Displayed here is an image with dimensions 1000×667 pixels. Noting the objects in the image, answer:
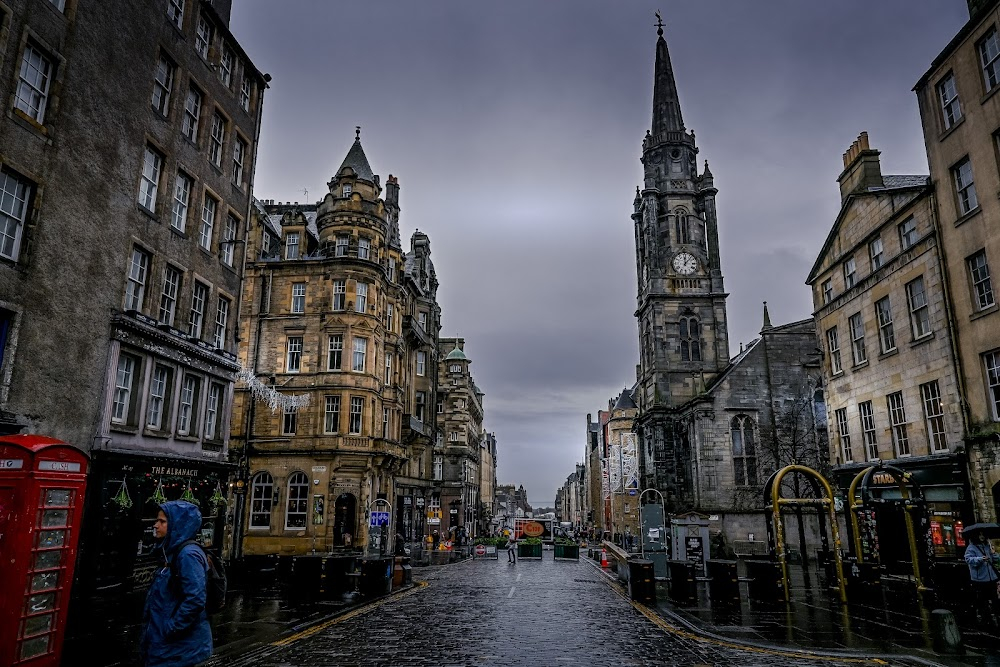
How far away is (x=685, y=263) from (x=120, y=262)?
4491 cm

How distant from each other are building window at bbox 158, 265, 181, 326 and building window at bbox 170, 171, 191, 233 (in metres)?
1.37

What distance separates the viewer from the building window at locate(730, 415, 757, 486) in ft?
142

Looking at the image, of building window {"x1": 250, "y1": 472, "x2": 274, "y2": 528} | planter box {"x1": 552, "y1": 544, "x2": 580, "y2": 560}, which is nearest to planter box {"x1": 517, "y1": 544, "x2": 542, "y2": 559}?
planter box {"x1": 552, "y1": 544, "x2": 580, "y2": 560}

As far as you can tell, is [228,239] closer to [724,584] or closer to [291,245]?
[291,245]

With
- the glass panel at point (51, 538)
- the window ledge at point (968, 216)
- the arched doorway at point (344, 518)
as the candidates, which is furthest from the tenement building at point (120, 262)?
the window ledge at point (968, 216)

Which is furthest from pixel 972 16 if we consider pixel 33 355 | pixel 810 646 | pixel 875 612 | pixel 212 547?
pixel 212 547

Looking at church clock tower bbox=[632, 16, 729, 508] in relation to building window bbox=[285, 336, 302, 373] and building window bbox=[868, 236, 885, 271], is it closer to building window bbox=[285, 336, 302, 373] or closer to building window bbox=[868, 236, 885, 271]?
building window bbox=[868, 236, 885, 271]

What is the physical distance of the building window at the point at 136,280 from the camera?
17.5 meters

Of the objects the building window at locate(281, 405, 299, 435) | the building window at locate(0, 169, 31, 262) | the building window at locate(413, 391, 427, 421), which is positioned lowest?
the building window at locate(281, 405, 299, 435)

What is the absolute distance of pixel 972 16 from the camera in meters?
18.7

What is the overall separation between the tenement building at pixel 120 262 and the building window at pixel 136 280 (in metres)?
0.06

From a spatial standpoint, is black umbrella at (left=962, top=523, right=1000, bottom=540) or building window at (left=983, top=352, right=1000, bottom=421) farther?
building window at (left=983, top=352, right=1000, bottom=421)

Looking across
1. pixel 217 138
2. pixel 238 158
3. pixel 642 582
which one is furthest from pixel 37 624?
pixel 238 158

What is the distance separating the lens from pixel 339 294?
122 ft
